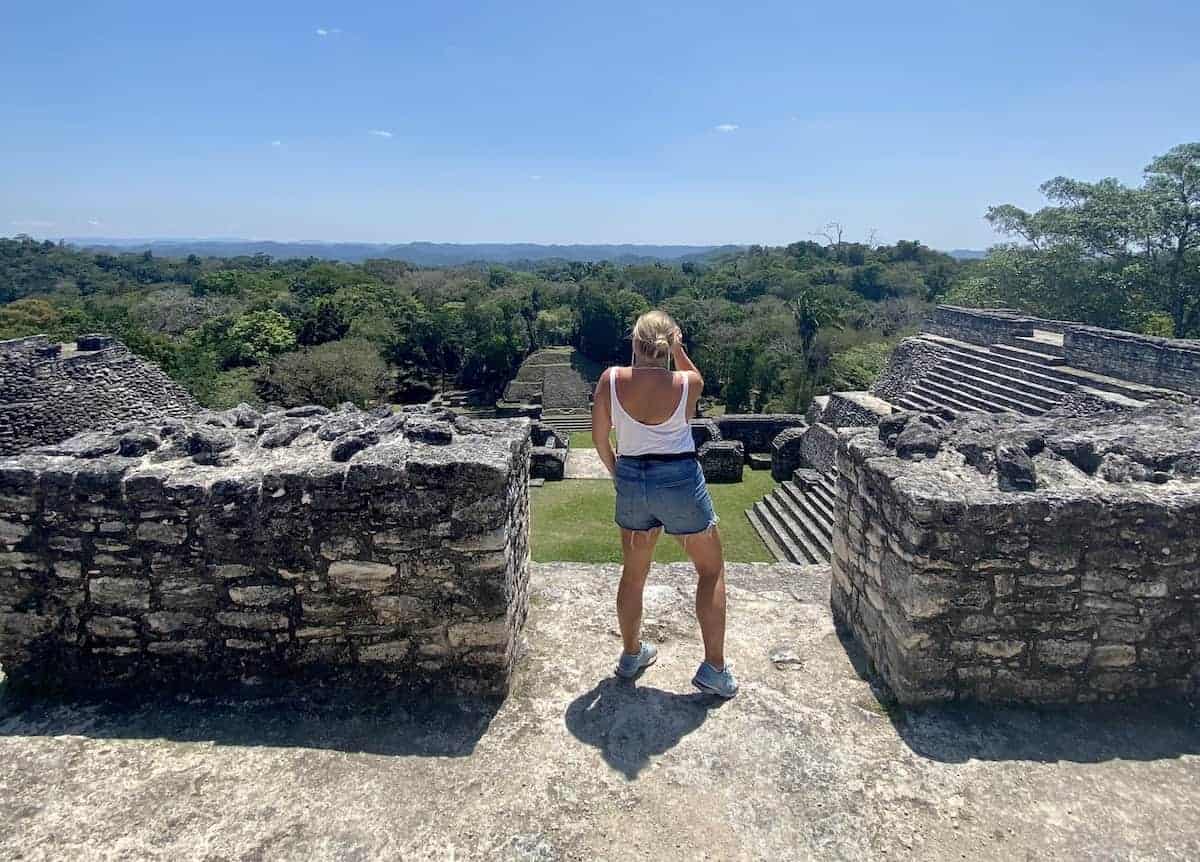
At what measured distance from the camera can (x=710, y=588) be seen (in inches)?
136

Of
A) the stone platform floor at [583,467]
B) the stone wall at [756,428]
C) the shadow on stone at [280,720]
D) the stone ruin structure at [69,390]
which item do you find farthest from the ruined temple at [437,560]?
the stone wall at [756,428]

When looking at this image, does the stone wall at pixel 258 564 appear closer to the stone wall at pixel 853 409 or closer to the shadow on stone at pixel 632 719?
the shadow on stone at pixel 632 719

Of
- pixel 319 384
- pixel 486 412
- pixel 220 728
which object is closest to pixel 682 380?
pixel 220 728

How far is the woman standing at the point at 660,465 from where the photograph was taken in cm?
320

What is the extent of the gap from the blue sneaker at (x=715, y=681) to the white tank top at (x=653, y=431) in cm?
122

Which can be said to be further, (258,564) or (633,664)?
(633,664)

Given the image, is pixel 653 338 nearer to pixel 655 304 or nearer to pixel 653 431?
pixel 653 431

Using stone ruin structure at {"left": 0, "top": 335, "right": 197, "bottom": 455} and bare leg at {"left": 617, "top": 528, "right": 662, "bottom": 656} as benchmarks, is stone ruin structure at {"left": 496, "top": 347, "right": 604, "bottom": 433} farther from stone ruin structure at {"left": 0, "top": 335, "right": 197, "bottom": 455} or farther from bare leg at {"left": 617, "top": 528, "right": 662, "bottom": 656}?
bare leg at {"left": 617, "top": 528, "right": 662, "bottom": 656}

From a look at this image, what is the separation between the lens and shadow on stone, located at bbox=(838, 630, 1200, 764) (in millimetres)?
3072

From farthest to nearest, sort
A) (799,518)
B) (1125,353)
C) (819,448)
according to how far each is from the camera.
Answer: (819,448) < (799,518) < (1125,353)

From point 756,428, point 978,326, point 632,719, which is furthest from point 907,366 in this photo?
point 632,719

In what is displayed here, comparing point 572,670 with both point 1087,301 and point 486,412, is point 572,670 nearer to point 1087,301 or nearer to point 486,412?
point 1087,301

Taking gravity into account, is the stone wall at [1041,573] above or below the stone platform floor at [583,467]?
above

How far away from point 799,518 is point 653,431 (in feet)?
43.5
